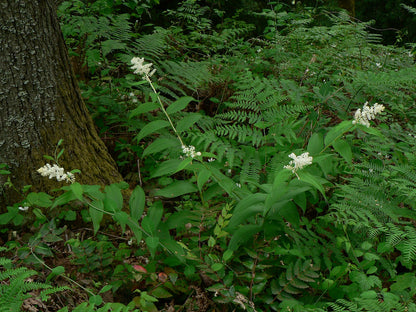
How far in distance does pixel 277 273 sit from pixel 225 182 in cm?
63

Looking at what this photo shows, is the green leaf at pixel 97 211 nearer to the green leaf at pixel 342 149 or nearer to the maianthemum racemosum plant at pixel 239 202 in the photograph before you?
the maianthemum racemosum plant at pixel 239 202

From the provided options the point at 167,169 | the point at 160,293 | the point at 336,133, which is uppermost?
the point at 336,133

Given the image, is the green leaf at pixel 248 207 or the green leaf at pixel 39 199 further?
the green leaf at pixel 39 199

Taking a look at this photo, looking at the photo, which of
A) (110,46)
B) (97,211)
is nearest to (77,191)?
(97,211)

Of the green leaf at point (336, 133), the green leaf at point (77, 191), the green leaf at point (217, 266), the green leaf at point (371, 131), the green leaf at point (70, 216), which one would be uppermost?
the green leaf at point (371, 131)

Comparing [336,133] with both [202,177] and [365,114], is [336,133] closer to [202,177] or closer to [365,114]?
[365,114]

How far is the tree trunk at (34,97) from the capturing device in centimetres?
202

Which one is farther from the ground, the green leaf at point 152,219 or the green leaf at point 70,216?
the green leaf at point 152,219

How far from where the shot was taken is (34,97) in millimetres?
2123

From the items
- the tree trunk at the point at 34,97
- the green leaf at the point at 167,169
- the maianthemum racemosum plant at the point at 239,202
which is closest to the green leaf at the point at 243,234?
the maianthemum racemosum plant at the point at 239,202

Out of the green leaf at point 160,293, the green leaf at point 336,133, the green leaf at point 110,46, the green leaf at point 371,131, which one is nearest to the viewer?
the green leaf at point 371,131

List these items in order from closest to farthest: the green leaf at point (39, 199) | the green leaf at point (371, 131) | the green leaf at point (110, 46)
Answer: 1. the green leaf at point (371, 131)
2. the green leaf at point (39, 199)
3. the green leaf at point (110, 46)

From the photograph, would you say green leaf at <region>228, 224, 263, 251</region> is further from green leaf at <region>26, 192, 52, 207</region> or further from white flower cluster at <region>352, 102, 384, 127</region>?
green leaf at <region>26, 192, 52, 207</region>

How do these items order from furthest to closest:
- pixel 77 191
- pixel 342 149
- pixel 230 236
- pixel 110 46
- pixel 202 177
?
pixel 110 46 < pixel 230 236 < pixel 342 149 < pixel 202 177 < pixel 77 191
